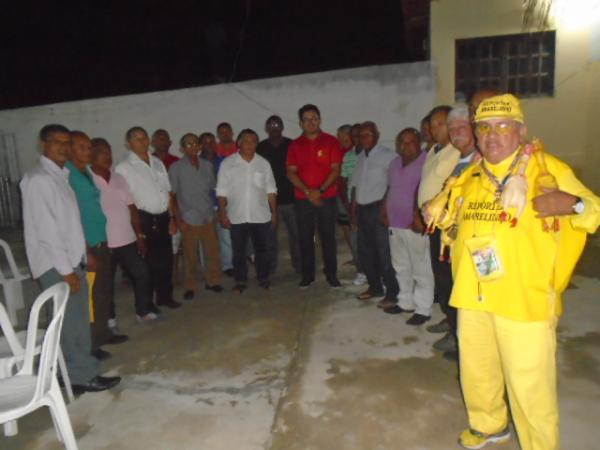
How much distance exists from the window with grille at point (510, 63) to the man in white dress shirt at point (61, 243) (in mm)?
7079

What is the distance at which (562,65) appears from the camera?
7926mm

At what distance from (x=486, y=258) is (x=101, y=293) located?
9.83ft

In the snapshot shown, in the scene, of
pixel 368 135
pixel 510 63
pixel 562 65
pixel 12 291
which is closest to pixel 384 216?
pixel 368 135

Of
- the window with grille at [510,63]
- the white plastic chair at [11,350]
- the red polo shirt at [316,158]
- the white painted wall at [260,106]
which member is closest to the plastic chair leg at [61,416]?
the white plastic chair at [11,350]

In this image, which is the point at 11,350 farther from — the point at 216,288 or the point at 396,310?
the point at 396,310

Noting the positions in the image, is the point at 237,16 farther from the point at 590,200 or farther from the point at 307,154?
the point at 590,200

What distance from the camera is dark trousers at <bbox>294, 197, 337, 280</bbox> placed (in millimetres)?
5355

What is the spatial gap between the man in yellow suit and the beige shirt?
103 centimetres

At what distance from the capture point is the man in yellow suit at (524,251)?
210 centimetres

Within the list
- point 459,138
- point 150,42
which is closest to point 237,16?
point 150,42

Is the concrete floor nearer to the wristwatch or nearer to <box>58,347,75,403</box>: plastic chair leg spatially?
<box>58,347,75,403</box>: plastic chair leg

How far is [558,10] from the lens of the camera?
779 cm

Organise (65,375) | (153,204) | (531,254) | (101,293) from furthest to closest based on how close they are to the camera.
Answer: (153,204) → (101,293) → (65,375) → (531,254)

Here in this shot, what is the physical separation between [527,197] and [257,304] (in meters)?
3.43
